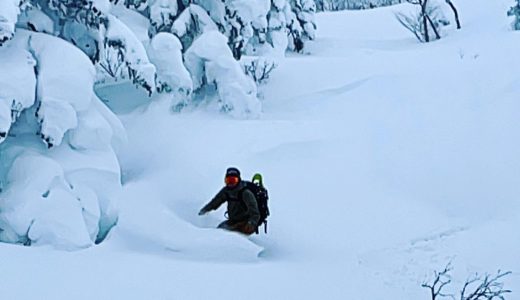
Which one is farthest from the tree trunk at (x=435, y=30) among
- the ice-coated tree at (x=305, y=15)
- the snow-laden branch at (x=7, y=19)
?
the snow-laden branch at (x=7, y=19)

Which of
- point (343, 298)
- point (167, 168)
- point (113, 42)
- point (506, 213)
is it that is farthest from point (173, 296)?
point (506, 213)

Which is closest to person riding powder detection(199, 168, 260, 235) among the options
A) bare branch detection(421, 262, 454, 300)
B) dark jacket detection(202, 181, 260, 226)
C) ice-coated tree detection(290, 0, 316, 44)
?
dark jacket detection(202, 181, 260, 226)

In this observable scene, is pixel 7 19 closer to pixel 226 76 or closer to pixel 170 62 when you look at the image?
pixel 170 62

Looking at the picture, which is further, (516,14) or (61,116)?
(516,14)

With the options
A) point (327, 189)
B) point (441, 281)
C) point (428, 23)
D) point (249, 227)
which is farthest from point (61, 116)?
point (428, 23)

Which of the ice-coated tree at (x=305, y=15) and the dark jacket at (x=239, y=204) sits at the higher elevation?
the ice-coated tree at (x=305, y=15)

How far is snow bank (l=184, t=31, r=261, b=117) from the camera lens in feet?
34.8

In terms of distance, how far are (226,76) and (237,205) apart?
3.80 meters

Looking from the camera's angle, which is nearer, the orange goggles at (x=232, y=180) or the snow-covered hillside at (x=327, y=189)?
the snow-covered hillside at (x=327, y=189)

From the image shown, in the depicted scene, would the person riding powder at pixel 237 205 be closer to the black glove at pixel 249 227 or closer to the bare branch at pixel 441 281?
the black glove at pixel 249 227

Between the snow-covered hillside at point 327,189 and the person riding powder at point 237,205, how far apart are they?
0.28 meters

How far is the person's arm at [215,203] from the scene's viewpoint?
7430 mm

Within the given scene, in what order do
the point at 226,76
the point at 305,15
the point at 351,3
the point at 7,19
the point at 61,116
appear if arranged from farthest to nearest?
the point at 351,3 < the point at 305,15 < the point at 226,76 < the point at 61,116 < the point at 7,19

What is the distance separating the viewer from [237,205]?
734 centimetres
